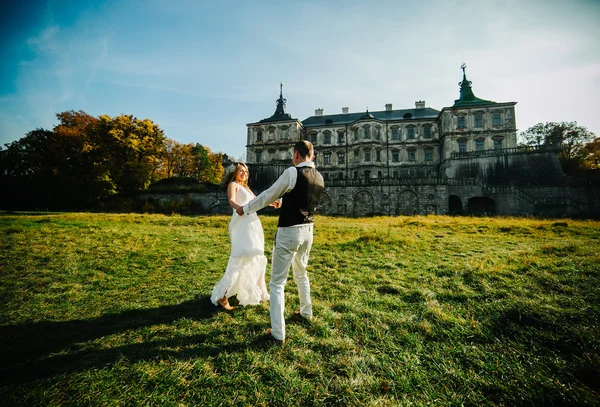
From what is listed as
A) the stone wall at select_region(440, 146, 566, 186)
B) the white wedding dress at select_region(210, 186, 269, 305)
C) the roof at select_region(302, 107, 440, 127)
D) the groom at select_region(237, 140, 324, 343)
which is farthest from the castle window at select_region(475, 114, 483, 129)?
the white wedding dress at select_region(210, 186, 269, 305)

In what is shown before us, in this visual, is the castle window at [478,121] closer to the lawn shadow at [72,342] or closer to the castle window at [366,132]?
the castle window at [366,132]

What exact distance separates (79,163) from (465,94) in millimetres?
54234

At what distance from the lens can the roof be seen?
134 ft

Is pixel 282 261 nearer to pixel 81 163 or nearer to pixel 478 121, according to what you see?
pixel 81 163

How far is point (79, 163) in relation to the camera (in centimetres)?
2858

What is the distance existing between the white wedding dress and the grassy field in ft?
0.80

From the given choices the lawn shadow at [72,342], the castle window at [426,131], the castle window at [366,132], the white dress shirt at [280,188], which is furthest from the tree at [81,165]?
the castle window at [426,131]

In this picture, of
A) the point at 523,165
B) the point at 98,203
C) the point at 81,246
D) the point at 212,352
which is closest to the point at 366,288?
the point at 212,352

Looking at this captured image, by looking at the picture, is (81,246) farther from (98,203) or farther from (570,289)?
(98,203)

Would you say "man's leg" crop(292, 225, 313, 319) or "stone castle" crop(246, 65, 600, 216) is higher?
"stone castle" crop(246, 65, 600, 216)

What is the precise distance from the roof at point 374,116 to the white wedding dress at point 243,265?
39991mm

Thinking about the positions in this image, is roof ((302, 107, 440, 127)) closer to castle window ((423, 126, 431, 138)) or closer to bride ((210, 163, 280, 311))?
castle window ((423, 126, 431, 138))

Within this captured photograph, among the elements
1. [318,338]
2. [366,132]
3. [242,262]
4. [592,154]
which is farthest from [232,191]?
[592,154]

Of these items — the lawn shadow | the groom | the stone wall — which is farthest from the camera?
the stone wall
